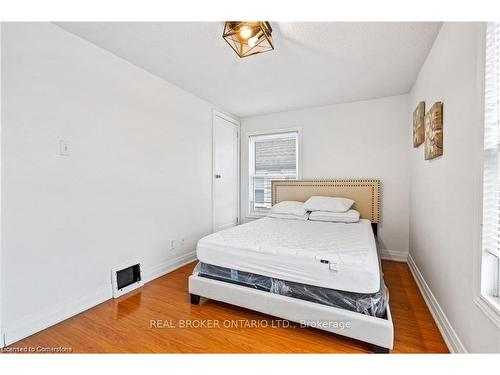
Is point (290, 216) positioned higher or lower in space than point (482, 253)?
lower

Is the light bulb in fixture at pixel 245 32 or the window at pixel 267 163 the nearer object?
the light bulb in fixture at pixel 245 32

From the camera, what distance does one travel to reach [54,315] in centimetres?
174

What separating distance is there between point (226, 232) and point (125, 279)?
3.70 feet

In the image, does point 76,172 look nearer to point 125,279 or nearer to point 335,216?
point 125,279

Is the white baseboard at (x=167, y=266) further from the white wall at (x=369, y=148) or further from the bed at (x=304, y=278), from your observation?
the white wall at (x=369, y=148)

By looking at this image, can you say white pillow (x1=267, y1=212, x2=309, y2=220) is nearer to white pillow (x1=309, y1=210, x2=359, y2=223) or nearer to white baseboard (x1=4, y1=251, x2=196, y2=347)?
white pillow (x1=309, y1=210, x2=359, y2=223)

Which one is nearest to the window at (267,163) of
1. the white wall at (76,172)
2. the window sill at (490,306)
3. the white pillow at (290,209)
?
the white pillow at (290,209)

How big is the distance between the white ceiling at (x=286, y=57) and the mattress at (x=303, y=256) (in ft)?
5.70

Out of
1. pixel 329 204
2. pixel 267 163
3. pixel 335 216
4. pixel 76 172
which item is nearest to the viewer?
pixel 76 172

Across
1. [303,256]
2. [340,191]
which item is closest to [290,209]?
[340,191]

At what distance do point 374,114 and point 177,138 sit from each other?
110 inches

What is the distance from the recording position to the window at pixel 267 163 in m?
3.90

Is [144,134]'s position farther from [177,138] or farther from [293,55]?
[293,55]

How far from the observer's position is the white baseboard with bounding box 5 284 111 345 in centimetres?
154
